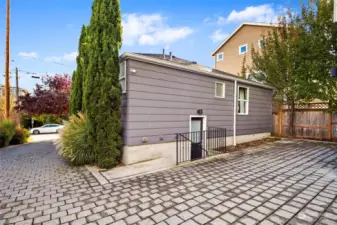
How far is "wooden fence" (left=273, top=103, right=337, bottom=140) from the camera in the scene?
8578 mm

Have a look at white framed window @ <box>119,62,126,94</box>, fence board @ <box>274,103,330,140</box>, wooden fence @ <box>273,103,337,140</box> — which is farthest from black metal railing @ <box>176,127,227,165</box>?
fence board @ <box>274,103,330,140</box>

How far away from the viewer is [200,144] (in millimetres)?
6855

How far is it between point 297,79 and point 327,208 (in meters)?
7.57

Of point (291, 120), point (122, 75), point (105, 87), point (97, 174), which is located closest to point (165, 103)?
point (122, 75)

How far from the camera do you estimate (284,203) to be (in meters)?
2.79

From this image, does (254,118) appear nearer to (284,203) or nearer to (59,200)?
(284,203)

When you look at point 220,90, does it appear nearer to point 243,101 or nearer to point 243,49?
point 243,101

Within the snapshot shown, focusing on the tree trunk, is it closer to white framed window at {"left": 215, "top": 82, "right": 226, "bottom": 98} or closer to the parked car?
white framed window at {"left": 215, "top": 82, "right": 226, "bottom": 98}

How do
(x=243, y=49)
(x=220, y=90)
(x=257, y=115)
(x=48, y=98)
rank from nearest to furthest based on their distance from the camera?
(x=220, y=90) → (x=257, y=115) → (x=48, y=98) → (x=243, y=49)

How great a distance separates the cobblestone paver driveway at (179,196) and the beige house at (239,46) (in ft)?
39.3

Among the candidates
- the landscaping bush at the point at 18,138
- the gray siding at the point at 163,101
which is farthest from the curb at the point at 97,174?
the landscaping bush at the point at 18,138

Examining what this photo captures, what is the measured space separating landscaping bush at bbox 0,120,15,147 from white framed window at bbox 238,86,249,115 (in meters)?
11.6

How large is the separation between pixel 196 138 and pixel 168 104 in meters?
1.99

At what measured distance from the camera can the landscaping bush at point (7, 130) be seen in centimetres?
841
